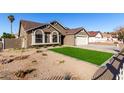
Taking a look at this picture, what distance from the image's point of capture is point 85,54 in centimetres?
711

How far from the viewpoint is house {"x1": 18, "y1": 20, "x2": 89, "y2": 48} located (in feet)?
21.3

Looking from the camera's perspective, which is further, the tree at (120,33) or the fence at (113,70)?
the tree at (120,33)

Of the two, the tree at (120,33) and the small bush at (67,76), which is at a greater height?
the tree at (120,33)

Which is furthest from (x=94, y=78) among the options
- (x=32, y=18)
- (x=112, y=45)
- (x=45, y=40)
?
(x=32, y=18)

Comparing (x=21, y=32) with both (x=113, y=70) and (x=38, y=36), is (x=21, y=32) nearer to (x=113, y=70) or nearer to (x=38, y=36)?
(x=38, y=36)

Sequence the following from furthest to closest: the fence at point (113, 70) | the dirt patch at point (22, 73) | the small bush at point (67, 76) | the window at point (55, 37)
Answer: the window at point (55, 37), the dirt patch at point (22, 73), the small bush at point (67, 76), the fence at point (113, 70)

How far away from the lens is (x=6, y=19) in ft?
19.4

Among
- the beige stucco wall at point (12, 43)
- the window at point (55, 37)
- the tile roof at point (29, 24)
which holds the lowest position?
the beige stucco wall at point (12, 43)

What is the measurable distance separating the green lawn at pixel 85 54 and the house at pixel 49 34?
0.36m

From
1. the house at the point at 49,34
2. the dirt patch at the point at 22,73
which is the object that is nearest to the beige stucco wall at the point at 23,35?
the house at the point at 49,34

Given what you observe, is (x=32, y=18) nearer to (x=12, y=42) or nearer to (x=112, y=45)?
(x=12, y=42)

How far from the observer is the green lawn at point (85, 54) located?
688cm

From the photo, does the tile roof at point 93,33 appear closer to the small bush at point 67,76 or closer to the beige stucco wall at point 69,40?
the beige stucco wall at point 69,40

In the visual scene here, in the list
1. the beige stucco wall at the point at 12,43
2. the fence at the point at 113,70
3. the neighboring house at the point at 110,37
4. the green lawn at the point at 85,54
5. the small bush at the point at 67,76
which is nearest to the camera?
the fence at the point at 113,70
